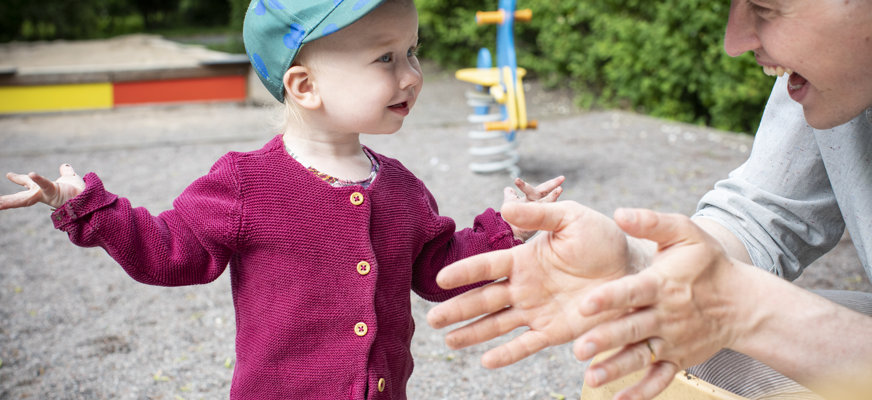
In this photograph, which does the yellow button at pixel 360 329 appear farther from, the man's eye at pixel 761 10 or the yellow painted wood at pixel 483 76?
the yellow painted wood at pixel 483 76

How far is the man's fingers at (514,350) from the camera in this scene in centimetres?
125

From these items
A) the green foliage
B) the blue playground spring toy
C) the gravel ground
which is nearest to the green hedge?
the gravel ground

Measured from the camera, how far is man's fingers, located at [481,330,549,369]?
1.25m

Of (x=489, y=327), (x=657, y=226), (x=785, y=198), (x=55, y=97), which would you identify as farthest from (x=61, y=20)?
(x=657, y=226)

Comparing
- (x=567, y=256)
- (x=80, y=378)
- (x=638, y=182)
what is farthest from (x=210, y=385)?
(x=638, y=182)

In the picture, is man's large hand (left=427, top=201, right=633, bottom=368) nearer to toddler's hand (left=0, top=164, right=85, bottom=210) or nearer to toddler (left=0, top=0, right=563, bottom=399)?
toddler (left=0, top=0, right=563, bottom=399)

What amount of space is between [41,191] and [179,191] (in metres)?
3.68

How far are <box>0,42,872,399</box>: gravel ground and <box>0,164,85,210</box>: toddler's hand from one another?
50cm

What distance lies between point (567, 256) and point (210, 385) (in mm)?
1847

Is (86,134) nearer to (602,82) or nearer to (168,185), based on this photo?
(168,185)

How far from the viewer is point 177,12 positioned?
2467 cm

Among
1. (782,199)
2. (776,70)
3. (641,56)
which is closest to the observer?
(776,70)

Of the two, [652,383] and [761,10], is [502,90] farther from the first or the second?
[652,383]

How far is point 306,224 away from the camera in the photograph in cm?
152
